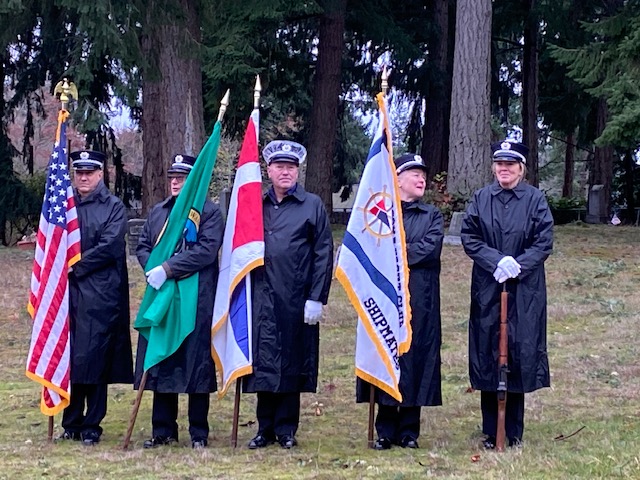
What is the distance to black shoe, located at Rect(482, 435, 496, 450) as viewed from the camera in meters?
6.14

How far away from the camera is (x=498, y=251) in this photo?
6.13m

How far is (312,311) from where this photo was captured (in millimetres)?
6203

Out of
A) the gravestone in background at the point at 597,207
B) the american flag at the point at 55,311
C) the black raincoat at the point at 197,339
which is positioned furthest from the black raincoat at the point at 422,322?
the gravestone in background at the point at 597,207

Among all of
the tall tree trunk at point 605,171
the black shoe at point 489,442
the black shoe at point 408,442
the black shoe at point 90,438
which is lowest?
the black shoe at point 90,438

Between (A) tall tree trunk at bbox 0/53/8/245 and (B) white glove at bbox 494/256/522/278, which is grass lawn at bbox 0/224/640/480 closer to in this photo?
(B) white glove at bbox 494/256/522/278

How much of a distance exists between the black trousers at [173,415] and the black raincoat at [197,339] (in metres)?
0.13

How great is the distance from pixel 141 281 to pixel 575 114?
1828cm


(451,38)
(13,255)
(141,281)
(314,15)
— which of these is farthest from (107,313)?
(451,38)

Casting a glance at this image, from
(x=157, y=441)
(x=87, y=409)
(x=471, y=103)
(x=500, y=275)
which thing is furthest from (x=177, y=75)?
(x=500, y=275)

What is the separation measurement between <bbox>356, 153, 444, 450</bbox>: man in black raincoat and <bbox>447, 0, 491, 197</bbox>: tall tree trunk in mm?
12306

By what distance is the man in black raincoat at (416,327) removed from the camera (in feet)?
20.5

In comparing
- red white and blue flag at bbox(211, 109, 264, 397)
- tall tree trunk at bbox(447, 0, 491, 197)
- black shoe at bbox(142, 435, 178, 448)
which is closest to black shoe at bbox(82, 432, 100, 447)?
black shoe at bbox(142, 435, 178, 448)

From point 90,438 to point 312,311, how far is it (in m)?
1.78

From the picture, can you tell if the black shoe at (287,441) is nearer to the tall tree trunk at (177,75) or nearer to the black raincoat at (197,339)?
the black raincoat at (197,339)
